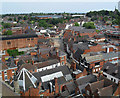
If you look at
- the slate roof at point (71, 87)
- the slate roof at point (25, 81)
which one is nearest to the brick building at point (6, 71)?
the slate roof at point (25, 81)

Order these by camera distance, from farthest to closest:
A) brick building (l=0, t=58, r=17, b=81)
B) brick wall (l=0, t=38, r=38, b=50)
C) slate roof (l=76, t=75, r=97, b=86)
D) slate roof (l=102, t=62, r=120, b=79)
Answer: brick wall (l=0, t=38, r=38, b=50), brick building (l=0, t=58, r=17, b=81), slate roof (l=102, t=62, r=120, b=79), slate roof (l=76, t=75, r=97, b=86)

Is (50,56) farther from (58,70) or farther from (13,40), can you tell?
(13,40)

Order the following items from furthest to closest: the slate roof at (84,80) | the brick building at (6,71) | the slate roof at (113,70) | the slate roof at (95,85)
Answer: the brick building at (6,71) → the slate roof at (113,70) → the slate roof at (84,80) → the slate roof at (95,85)

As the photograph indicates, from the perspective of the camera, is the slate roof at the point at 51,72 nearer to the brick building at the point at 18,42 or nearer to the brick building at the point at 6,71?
the brick building at the point at 6,71

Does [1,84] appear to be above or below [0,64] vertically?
below

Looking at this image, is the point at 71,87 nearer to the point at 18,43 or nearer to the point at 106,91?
the point at 106,91

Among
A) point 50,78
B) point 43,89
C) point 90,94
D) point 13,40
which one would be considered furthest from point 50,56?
point 13,40

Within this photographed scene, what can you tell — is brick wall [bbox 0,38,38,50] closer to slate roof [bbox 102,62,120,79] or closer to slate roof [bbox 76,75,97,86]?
slate roof [bbox 102,62,120,79]

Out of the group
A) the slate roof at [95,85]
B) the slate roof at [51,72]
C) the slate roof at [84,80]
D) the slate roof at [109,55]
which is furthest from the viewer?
the slate roof at [109,55]

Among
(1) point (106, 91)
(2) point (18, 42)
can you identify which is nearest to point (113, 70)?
(1) point (106, 91)

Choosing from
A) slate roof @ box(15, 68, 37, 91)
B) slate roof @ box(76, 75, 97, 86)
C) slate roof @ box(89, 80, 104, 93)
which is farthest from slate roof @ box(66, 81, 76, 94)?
slate roof @ box(15, 68, 37, 91)

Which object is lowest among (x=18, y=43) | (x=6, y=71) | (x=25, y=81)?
(x=6, y=71)
